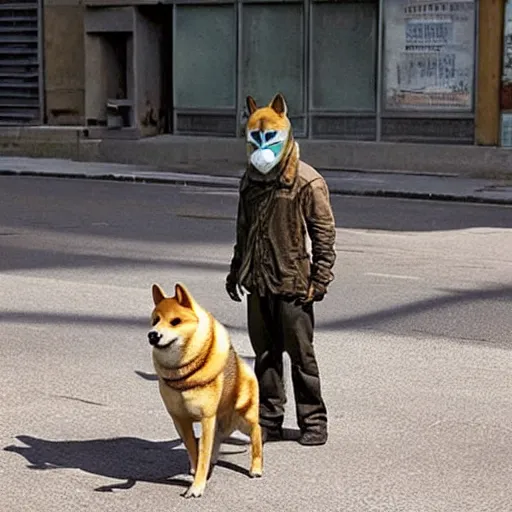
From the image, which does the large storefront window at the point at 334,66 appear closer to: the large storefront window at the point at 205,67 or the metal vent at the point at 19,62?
the large storefront window at the point at 205,67

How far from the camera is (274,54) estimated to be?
987 inches

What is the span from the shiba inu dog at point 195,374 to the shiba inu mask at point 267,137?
33.8 inches

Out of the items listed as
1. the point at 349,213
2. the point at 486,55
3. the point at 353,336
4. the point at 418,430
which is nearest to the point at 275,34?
the point at 486,55

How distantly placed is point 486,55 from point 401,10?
1.86 metres

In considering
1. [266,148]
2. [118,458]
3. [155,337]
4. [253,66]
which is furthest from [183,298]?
[253,66]

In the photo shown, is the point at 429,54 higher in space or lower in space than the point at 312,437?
higher

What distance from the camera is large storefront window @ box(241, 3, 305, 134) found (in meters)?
24.8

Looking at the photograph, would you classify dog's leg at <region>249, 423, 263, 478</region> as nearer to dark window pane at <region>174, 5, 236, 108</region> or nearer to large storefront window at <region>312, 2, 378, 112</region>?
large storefront window at <region>312, 2, 378, 112</region>

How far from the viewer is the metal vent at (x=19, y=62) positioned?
90.6 feet

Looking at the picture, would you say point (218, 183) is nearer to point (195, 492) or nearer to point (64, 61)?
point (64, 61)

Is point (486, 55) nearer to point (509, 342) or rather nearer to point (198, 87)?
point (198, 87)

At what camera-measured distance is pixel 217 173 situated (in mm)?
23906

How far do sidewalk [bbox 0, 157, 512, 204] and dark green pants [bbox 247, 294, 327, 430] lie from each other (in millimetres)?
13459

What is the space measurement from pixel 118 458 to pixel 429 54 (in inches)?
694
